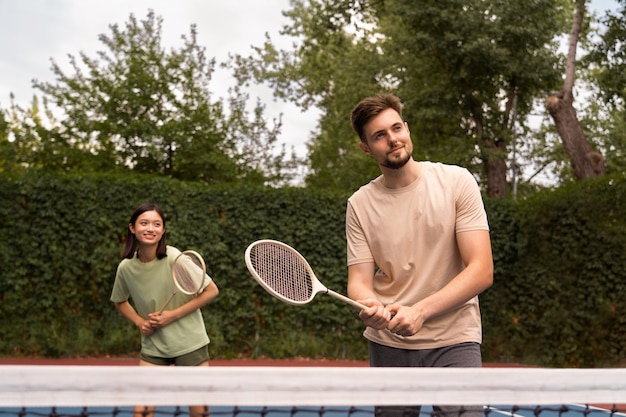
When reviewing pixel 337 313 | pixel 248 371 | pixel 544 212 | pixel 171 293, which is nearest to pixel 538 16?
pixel 544 212

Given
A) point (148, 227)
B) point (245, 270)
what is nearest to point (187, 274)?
point (148, 227)

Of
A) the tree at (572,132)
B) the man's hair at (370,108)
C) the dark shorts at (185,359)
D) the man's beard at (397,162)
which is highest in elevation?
the tree at (572,132)

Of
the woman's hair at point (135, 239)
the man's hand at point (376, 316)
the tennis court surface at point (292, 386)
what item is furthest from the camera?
the woman's hair at point (135, 239)

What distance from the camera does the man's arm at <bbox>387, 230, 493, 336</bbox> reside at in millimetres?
2654

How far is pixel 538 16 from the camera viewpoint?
18.1 metres

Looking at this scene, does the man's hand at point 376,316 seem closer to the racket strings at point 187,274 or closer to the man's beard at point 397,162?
the man's beard at point 397,162

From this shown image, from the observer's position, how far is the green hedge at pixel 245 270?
35.4ft

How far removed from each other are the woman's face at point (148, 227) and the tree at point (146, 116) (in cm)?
1348

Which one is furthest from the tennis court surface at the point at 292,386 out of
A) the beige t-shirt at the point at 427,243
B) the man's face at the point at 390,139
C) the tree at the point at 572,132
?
the tree at the point at 572,132

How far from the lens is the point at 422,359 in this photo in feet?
9.30

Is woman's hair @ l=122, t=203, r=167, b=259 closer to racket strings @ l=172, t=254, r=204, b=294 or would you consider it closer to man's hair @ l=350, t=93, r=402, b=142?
racket strings @ l=172, t=254, r=204, b=294

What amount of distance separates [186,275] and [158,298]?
8.5 inches

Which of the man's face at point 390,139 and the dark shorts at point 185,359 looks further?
the dark shorts at point 185,359

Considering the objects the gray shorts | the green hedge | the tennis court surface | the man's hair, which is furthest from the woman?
the green hedge
